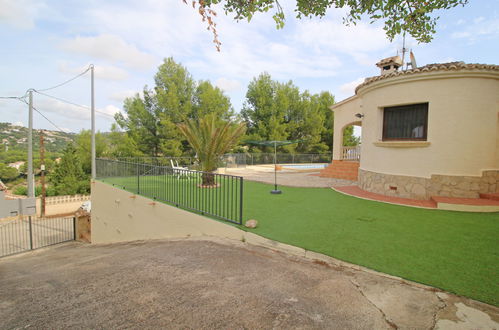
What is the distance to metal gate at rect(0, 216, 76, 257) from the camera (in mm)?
17234

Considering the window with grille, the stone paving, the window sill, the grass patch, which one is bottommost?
the grass patch

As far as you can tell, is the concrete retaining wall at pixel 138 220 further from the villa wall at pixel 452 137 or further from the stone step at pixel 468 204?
the villa wall at pixel 452 137

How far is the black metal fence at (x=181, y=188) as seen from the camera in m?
6.45

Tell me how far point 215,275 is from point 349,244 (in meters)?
2.37

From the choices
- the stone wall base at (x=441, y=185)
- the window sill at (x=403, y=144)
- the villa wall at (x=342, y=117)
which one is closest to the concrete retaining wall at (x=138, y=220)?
the stone wall base at (x=441, y=185)

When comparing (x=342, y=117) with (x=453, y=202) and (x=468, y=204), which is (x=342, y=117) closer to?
(x=453, y=202)

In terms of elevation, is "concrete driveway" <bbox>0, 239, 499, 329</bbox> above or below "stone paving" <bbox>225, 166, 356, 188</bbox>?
below

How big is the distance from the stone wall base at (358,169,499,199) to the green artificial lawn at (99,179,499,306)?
1.15 meters

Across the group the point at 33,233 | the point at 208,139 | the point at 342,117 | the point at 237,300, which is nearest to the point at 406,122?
the point at 342,117

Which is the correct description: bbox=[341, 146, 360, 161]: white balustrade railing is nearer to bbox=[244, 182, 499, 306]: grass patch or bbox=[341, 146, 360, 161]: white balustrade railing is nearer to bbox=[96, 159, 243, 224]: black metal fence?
bbox=[244, 182, 499, 306]: grass patch

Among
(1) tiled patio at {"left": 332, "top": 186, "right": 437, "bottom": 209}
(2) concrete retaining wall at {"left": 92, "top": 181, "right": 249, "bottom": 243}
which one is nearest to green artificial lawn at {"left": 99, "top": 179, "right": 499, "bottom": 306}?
(1) tiled patio at {"left": 332, "top": 186, "right": 437, "bottom": 209}

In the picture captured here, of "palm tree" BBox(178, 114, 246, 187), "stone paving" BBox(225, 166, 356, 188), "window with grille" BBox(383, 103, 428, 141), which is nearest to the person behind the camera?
"window with grille" BBox(383, 103, 428, 141)

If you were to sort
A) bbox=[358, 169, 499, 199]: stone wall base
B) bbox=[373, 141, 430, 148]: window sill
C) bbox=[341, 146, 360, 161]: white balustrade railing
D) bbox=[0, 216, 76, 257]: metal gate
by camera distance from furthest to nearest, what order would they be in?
1. bbox=[0, 216, 76, 257]: metal gate
2. bbox=[341, 146, 360, 161]: white balustrade railing
3. bbox=[373, 141, 430, 148]: window sill
4. bbox=[358, 169, 499, 199]: stone wall base

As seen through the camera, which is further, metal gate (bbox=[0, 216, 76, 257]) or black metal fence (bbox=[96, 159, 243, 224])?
metal gate (bbox=[0, 216, 76, 257])
